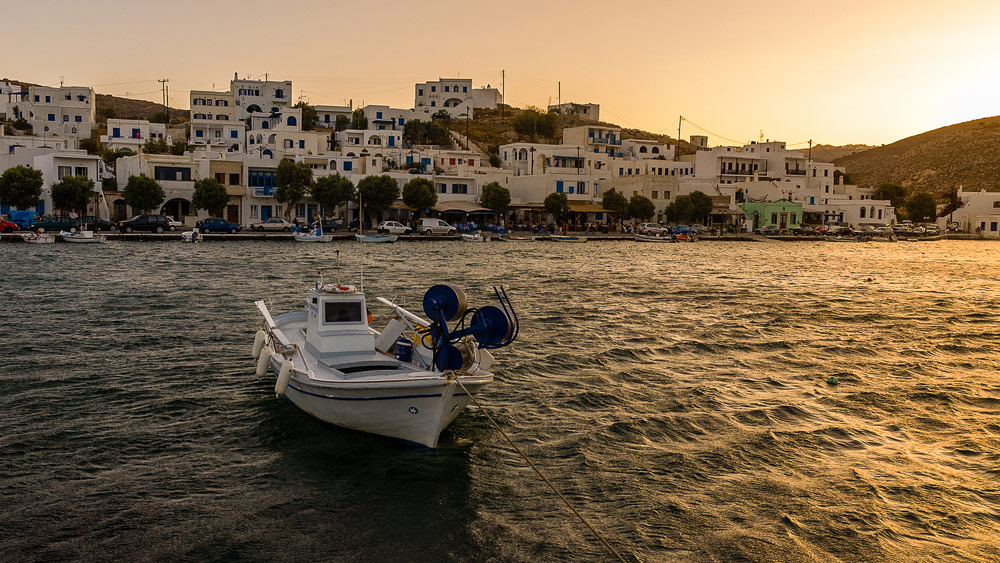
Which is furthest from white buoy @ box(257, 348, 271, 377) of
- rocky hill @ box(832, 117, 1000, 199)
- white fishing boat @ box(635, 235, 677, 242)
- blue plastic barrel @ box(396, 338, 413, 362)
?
rocky hill @ box(832, 117, 1000, 199)

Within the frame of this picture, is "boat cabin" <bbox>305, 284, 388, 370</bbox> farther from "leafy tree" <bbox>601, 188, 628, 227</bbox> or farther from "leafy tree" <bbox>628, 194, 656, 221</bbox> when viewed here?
"leafy tree" <bbox>628, 194, 656, 221</bbox>

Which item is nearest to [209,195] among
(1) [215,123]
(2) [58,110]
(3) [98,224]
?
(3) [98,224]

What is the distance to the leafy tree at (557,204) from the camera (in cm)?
7856

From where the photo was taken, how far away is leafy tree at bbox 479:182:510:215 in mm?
77688

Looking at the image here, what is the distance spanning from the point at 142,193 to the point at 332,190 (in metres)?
16.1

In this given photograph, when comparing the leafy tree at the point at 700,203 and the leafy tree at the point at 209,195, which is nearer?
the leafy tree at the point at 209,195

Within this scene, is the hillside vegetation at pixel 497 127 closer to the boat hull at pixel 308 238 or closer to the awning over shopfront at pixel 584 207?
the awning over shopfront at pixel 584 207

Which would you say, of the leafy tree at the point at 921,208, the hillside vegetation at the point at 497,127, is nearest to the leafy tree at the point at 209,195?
the hillside vegetation at the point at 497,127

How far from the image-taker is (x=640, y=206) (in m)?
82.9

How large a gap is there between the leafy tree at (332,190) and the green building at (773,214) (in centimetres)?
5077

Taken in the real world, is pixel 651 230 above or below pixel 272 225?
above

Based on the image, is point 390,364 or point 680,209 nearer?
point 390,364

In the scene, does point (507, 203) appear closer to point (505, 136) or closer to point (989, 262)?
point (989, 262)

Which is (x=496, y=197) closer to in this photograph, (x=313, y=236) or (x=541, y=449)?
(x=313, y=236)
